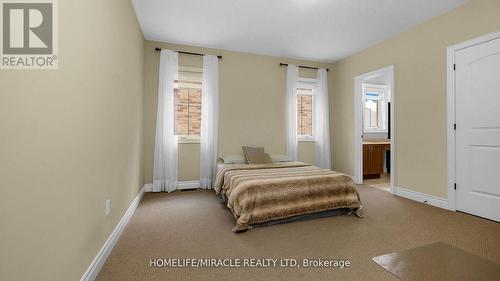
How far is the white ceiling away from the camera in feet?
9.51

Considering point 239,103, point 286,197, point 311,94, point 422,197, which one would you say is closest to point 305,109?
point 311,94

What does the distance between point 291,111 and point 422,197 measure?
2.73 m

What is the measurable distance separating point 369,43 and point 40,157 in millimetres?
4912

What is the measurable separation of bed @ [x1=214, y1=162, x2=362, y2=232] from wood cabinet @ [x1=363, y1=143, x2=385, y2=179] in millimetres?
2647

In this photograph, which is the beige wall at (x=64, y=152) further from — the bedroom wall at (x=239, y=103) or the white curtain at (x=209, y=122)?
the white curtain at (x=209, y=122)

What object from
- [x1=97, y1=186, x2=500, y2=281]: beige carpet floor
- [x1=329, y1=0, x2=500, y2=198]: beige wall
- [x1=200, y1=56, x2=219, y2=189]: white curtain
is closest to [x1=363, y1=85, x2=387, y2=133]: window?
[x1=329, y1=0, x2=500, y2=198]: beige wall

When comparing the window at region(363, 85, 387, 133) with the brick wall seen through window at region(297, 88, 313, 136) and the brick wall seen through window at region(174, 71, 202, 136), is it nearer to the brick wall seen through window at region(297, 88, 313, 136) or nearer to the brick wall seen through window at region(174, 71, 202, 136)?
the brick wall seen through window at region(297, 88, 313, 136)

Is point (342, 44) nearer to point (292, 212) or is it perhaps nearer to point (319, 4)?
point (319, 4)

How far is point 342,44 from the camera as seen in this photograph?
13.7ft

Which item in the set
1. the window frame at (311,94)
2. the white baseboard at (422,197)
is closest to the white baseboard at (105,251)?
the window frame at (311,94)

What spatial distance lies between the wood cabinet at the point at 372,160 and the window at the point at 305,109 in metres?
1.36

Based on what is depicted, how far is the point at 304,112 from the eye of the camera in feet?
16.6

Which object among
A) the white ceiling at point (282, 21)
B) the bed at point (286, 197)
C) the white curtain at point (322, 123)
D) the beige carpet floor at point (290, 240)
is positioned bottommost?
the beige carpet floor at point (290, 240)

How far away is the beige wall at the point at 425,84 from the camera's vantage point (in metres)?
2.82
